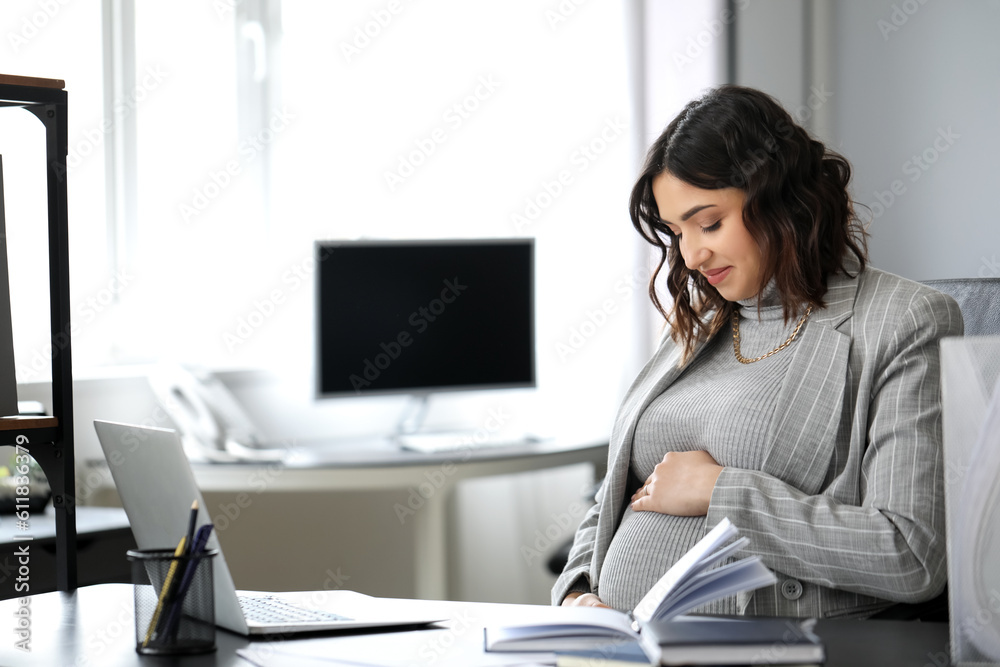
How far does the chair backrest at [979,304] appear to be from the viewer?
1.41 metres

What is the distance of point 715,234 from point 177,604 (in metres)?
0.91

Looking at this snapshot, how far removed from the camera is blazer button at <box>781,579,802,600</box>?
1266mm

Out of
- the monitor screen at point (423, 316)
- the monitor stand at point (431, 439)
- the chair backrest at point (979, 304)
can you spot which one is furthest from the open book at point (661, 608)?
the monitor screen at point (423, 316)

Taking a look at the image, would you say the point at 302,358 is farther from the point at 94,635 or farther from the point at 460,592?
the point at 94,635

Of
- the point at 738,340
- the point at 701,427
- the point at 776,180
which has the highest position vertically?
the point at 776,180

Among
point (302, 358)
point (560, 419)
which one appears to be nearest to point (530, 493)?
point (560, 419)

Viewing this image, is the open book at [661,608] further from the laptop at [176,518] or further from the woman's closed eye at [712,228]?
the woman's closed eye at [712,228]

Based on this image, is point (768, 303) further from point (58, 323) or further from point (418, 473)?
point (418, 473)

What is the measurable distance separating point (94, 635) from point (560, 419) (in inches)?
98.5

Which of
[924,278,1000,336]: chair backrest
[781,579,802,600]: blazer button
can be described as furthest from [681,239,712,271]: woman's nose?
[781,579,802,600]: blazer button

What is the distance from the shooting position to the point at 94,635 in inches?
41.1

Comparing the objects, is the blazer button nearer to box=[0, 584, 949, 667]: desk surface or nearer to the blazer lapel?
the blazer lapel

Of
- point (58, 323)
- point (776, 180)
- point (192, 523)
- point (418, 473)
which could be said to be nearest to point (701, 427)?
point (776, 180)

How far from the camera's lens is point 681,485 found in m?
1.35
